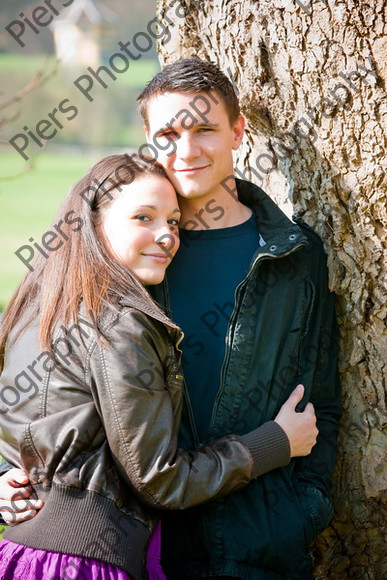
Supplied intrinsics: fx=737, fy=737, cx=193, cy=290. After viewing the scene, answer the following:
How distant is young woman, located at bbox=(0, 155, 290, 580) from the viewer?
189 cm

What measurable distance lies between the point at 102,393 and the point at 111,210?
1.81 feet

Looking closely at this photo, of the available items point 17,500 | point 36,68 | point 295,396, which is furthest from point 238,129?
point 36,68

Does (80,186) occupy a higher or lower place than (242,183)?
higher

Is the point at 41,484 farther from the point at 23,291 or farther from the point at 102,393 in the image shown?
the point at 23,291

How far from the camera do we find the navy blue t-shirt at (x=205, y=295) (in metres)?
2.25

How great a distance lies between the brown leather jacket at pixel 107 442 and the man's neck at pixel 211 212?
1.56 ft

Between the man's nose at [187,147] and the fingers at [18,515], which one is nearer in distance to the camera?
the fingers at [18,515]

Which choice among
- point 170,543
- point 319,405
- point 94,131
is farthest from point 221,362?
point 94,131

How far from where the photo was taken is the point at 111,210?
2129 mm

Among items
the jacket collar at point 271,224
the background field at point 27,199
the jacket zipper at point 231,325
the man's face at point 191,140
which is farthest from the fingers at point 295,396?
the background field at point 27,199

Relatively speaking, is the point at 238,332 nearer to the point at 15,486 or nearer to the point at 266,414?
the point at 266,414

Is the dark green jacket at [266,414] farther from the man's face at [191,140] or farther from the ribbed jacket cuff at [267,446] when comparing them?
the man's face at [191,140]

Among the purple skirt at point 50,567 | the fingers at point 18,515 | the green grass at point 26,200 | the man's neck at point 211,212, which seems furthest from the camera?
the green grass at point 26,200

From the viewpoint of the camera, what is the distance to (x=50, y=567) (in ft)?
6.18
